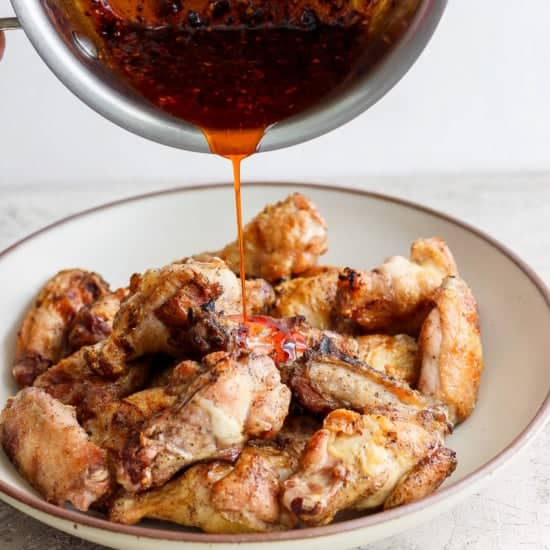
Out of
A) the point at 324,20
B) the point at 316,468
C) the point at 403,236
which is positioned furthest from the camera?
the point at 403,236

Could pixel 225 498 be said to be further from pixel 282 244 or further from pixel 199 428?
pixel 282 244

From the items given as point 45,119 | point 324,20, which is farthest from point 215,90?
point 45,119

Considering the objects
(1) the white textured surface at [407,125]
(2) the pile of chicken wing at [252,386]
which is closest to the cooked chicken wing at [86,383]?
(2) the pile of chicken wing at [252,386]

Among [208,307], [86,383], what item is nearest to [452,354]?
[208,307]

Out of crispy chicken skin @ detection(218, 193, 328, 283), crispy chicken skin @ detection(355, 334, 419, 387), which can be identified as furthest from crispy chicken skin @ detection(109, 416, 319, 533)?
crispy chicken skin @ detection(218, 193, 328, 283)

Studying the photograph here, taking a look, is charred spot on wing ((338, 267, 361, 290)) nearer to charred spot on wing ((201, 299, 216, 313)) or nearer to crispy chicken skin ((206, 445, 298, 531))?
charred spot on wing ((201, 299, 216, 313))

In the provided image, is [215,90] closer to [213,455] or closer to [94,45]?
[94,45]

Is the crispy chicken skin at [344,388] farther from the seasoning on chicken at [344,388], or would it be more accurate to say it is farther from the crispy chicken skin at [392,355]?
the crispy chicken skin at [392,355]
